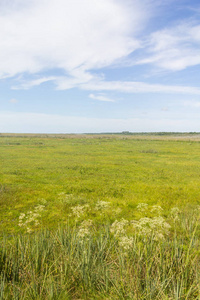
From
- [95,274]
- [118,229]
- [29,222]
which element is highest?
[95,274]

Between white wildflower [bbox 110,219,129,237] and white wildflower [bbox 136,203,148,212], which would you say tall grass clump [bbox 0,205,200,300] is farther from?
white wildflower [bbox 136,203,148,212]

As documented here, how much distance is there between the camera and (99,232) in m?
8.23

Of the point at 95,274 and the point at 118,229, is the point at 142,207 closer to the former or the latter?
the point at 118,229

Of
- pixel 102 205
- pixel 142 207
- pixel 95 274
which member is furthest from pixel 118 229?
pixel 142 207

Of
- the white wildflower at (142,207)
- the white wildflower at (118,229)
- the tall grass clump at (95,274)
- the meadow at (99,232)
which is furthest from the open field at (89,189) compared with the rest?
the tall grass clump at (95,274)

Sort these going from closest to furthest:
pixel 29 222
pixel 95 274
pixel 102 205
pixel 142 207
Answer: pixel 95 274, pixel 29 222, pixel 102 205, pixel 142 207

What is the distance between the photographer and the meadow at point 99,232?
18.9 feet

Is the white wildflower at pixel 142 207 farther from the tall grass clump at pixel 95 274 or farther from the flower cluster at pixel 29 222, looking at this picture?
the tall grass clump at pixel 95 274

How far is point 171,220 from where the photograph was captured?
12.6 m

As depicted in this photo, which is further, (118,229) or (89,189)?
(89,189)

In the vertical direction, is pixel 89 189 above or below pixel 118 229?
below

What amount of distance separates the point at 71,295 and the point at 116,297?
4.62 feet

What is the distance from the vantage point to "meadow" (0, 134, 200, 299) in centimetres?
577

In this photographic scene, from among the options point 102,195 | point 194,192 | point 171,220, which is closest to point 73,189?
point 102,195
